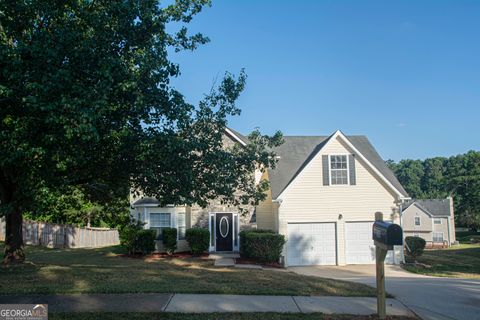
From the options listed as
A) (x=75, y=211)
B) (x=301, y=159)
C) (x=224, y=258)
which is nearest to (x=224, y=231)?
(x=224, y=258)

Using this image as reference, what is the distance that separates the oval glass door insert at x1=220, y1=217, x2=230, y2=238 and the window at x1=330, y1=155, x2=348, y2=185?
6.44 meters

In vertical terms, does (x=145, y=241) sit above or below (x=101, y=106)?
below

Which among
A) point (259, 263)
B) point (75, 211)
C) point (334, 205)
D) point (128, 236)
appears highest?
point (334, 205)

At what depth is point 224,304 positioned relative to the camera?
846 centimetres

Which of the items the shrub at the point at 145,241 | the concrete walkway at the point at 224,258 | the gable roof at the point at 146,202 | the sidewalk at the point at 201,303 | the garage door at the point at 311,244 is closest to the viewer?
the sidewalk at the point at 201,303

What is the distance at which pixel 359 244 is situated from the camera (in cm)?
2180

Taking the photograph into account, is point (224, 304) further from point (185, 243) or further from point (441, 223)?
point (441, 223)

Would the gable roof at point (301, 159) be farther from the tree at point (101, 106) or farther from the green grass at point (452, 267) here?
the tree at point (101, 106)

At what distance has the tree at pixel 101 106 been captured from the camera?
8500 millimetres

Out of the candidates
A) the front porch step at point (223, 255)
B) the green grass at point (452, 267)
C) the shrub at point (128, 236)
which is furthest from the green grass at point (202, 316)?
the shrub at point (128, 236)

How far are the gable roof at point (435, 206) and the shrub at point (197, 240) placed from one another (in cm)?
4755

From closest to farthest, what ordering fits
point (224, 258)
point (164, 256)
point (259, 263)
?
point (259, 263) → point (224, 258) → point (164, 256)

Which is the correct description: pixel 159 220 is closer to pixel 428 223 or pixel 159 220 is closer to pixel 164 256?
pixel 164 256

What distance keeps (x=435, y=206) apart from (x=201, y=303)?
64516 millimetres
